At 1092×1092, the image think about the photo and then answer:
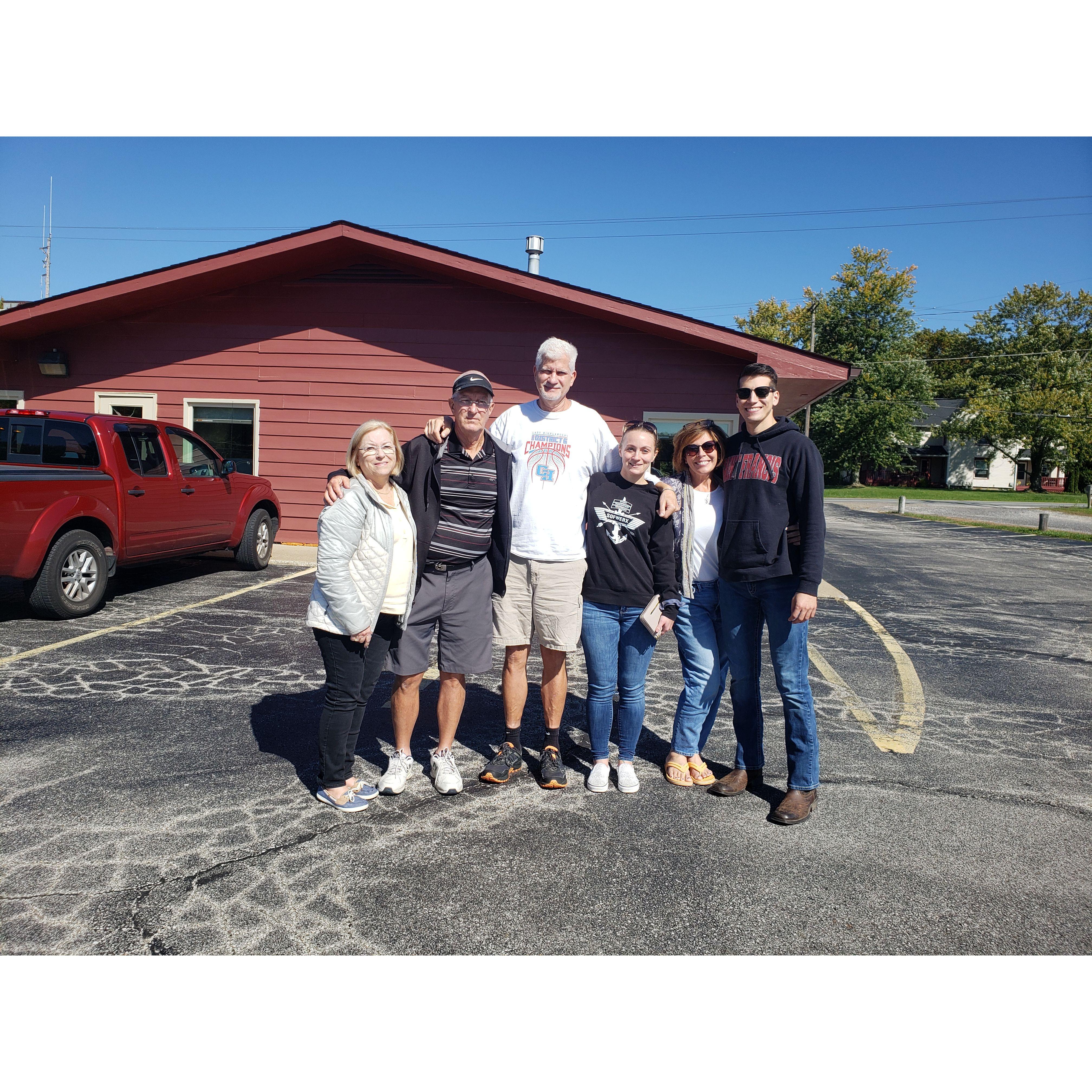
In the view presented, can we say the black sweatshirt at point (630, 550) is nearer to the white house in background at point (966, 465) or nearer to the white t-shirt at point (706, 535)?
the white t-shirt at point (706, 535)

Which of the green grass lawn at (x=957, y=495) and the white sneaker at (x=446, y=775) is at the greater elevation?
the green grass lawn at (x=957, y=495)

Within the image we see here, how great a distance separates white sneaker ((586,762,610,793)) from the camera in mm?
3717

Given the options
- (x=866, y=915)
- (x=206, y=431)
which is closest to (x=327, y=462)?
(x=206, y=431)

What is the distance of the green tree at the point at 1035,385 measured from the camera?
54062 mm

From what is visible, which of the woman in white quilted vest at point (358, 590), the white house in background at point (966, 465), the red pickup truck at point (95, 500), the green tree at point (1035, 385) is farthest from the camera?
the white house in background at point (966, 465)

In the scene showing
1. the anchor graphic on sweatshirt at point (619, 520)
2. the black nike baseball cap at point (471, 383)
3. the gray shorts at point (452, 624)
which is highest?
the black nike baseball cap at point (471, 383)

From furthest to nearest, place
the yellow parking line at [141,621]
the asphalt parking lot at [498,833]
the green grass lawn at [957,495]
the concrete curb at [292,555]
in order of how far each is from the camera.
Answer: the green grass lawn at [957,495]
the concrete curb at [292,555]
the yellow parking line at [141,621]
the asphalt parking lot at [498,833]

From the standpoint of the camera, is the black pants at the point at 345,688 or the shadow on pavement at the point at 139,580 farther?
the shadow on pavement at the point at 139,580

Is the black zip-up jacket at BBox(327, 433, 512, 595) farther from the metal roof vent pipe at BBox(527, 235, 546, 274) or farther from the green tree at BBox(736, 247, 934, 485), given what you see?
the green tree at BBox(736, 247, 934, 485)

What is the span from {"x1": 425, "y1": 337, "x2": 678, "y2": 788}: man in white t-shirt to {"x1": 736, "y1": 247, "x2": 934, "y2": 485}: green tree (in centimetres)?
5522

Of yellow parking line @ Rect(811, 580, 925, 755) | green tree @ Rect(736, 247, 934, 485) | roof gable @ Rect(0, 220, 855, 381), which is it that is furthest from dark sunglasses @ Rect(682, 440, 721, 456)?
green tree @ Rect(736, 247, 934, 485)

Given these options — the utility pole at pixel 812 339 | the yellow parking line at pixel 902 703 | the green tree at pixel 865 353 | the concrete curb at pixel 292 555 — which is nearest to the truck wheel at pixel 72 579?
the concrete curb at pixel 292 555

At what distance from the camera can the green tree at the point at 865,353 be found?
54812 millimetres

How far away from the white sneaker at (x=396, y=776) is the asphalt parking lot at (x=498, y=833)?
3.6 inches
